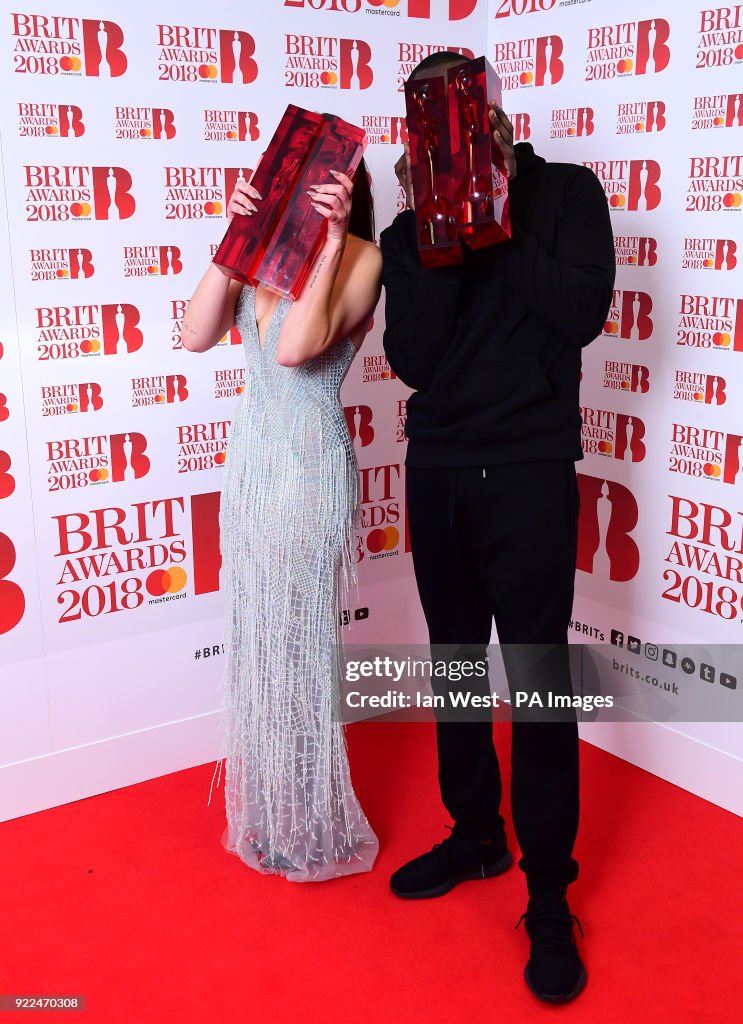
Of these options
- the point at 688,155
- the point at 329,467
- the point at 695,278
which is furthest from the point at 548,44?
the point at 329,467

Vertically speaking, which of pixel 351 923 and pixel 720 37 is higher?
pixel 720 37

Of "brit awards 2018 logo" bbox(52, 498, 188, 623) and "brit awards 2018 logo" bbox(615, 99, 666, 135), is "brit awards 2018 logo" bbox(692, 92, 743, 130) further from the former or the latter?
"brit awards 2018 logo" bbox(52, 498, 188, 623)

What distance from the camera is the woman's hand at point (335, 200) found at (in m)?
1.87

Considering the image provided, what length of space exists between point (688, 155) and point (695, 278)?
290mm

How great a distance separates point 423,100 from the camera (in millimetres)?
1694

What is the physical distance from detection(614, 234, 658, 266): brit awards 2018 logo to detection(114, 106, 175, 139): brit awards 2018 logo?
44.5 inches

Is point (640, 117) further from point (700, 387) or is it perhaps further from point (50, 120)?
point (50, 120)

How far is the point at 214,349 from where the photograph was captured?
265cm

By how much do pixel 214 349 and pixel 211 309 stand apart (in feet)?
1.89

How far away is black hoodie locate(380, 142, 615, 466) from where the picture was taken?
1.76 meters

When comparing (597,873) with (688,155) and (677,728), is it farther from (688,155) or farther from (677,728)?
(688,155)

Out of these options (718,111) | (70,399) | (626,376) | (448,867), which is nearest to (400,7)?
(718,111)

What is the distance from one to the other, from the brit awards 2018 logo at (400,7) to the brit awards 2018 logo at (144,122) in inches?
18.1

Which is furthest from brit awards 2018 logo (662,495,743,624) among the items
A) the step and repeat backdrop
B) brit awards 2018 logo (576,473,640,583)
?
brit awards 2018 logo (576,473,640,583)
